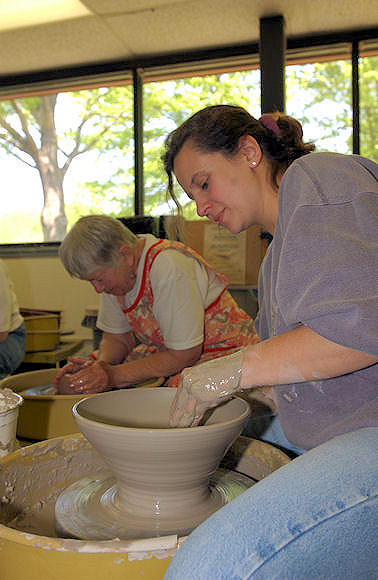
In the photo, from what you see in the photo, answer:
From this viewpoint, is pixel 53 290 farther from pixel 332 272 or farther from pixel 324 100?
pixel 332 272

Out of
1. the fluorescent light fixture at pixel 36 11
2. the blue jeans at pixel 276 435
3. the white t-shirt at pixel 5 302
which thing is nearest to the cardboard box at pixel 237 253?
the white t-shirt at pixel 5 302

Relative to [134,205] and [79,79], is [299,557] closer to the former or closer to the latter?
[134,205]

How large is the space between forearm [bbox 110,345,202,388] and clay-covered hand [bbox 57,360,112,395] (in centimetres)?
3

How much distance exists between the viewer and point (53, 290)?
4.23 metres

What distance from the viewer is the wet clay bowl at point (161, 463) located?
0.73m

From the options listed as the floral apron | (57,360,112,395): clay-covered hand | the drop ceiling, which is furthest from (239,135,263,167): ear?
the drop ceiling

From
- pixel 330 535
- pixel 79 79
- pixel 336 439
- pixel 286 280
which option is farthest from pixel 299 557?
pixel 79 79

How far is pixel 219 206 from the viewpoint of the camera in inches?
40.5

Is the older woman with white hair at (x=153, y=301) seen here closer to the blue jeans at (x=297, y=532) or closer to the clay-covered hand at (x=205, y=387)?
the clay-covered hand at (x=205, y=387)

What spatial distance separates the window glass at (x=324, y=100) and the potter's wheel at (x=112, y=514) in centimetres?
341

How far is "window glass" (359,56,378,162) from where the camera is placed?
3.83m

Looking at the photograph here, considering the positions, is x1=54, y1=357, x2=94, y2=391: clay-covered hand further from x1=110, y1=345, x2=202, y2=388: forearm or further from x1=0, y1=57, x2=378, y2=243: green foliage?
x1=0, y1=57, x2=378, y2=243: green foliage

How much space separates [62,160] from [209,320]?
3213 mm

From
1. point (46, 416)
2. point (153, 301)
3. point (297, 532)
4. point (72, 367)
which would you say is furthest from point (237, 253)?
point (297, 532)
